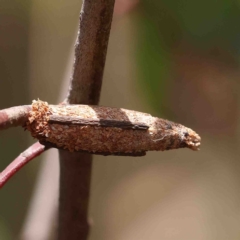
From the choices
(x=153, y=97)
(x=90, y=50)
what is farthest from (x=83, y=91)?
(x=153, y=97)

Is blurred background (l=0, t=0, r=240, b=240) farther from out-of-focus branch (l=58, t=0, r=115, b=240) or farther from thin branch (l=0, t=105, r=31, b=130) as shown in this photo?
thin branch (l=0, t=105, r=31, b=130)

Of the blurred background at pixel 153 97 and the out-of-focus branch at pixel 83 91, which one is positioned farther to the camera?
the blurred background at pixel 153 97

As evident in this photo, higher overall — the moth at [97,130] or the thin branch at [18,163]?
the moth at [97,130]

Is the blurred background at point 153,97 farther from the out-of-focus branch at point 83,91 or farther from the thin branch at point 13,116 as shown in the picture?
the thin branch at point 13,116

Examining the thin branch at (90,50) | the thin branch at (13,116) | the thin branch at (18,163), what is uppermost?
the thin branch at (90,50)

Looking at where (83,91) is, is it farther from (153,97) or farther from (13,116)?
(153,97)

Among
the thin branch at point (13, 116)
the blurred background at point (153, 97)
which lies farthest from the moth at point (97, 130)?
the blurred background at point (153, 97)
